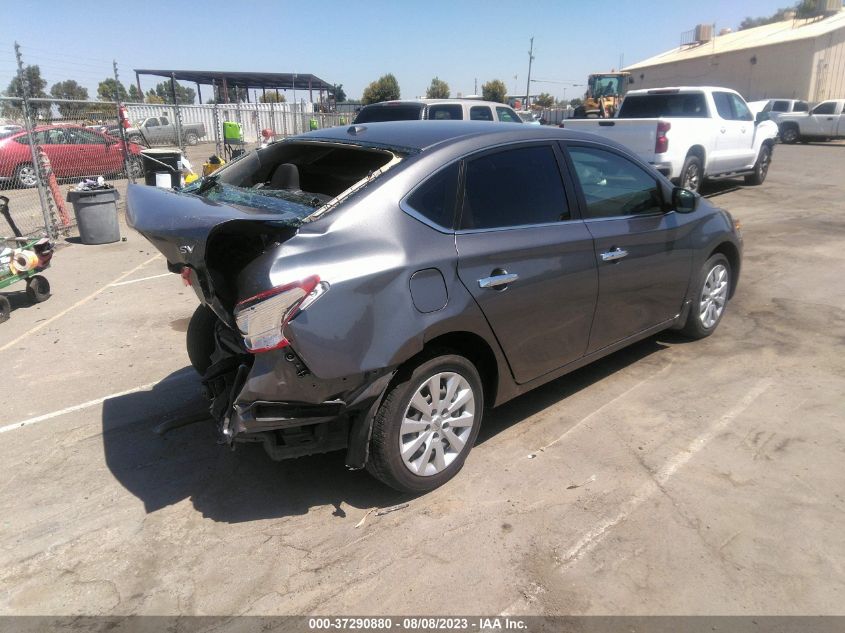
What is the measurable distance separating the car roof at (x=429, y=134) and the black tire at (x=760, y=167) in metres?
11.9

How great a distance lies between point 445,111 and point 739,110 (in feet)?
21.1

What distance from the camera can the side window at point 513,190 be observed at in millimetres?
3406

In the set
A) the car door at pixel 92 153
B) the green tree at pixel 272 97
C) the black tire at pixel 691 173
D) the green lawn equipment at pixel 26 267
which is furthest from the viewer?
the green tree at pixel 272 97

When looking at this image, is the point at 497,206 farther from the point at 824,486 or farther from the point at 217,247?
the point at 824,486

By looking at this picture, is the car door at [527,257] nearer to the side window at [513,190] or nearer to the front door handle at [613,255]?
the side window at [513,190]

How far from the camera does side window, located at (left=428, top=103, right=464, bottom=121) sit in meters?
10.6

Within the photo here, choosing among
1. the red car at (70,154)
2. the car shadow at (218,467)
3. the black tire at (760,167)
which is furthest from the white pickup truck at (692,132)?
the red car at (70,154)

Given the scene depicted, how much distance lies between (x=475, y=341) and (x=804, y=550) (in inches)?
71.2

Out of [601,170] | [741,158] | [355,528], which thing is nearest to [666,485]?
[355,528]

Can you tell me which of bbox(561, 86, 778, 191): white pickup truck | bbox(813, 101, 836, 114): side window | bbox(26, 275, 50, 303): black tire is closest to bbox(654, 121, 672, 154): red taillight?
bbox(561, 86, 778, 191): white pickup truck

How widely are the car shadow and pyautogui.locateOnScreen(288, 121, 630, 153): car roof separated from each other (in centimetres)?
179

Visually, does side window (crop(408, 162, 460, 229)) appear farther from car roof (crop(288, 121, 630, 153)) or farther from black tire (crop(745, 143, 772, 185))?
black tire (crop(745, 143, 772, 185))

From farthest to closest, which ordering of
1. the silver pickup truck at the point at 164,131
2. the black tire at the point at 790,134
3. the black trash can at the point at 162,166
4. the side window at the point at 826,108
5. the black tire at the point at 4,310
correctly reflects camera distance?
the black tire at the point at 790,134
the side window at the point at 826,108
the silver pickup truck at the point at 164,131
the black trash can at the point at 162,166
the black tire at the point at 4,310

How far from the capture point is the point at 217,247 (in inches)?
110
